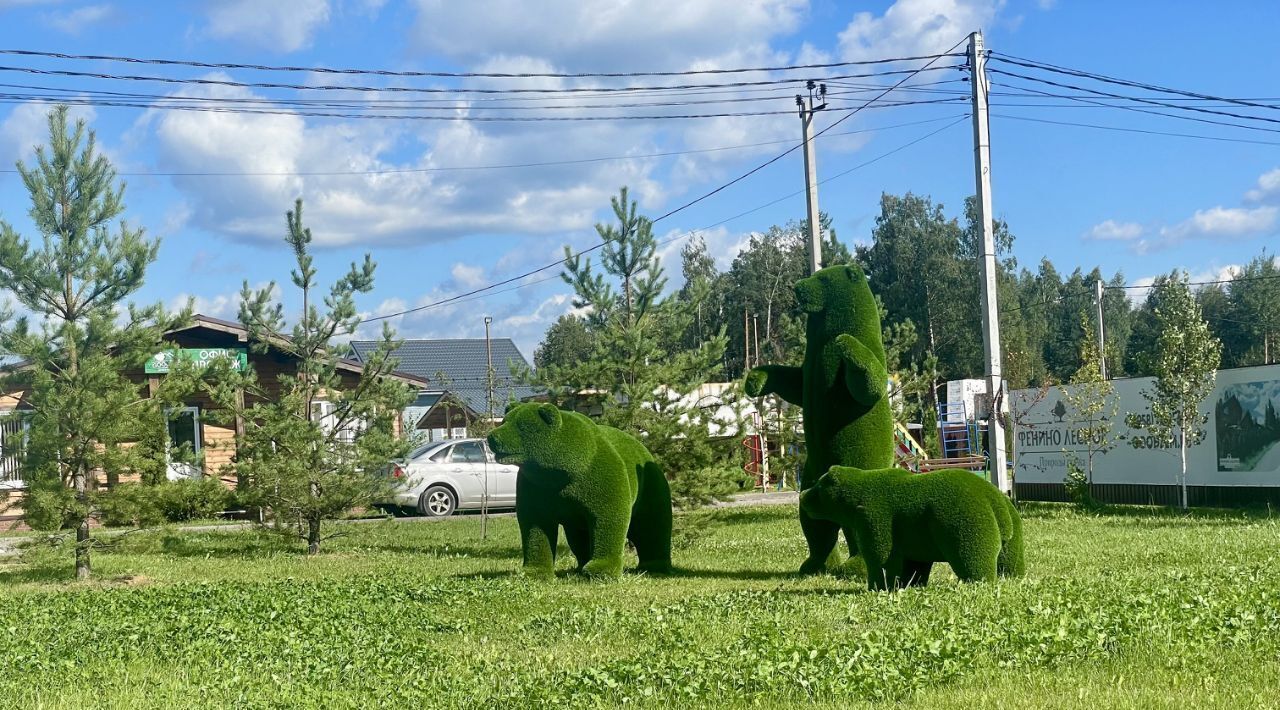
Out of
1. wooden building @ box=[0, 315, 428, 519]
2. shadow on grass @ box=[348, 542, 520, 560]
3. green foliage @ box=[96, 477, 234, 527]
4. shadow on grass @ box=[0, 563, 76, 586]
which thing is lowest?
shadow on grass @ box=[348, 542, 520, 560]

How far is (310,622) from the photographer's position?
8.91 metres

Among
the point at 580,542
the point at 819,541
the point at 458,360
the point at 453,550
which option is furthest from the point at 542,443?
the point at 458,360

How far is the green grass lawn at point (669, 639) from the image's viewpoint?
19.8ft

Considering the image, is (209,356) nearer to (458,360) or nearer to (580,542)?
(580,542)

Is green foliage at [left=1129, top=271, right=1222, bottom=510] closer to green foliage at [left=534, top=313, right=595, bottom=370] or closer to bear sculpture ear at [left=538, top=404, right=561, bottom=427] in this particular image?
bear sculpture ear at [left=538, top=404, right=561, bottom=427]

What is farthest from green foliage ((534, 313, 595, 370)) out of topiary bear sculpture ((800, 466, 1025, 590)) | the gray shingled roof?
topiary bear sculpture ((800, 466, 1025, 590))

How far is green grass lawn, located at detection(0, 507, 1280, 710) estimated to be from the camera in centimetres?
603

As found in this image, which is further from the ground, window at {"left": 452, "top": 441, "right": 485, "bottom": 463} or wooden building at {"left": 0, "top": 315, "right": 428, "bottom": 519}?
wooden building at {"left": 0, "top": 315, "right": 428, "bottom": 519}

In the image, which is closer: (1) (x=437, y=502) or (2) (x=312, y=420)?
(2) (x=312, y=420)

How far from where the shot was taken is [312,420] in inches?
642

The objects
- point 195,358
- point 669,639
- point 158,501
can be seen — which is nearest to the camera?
point 669,639

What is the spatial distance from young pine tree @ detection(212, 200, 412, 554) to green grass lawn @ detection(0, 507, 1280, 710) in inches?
112

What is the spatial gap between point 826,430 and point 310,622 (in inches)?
201

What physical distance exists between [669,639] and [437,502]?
1651 cm
